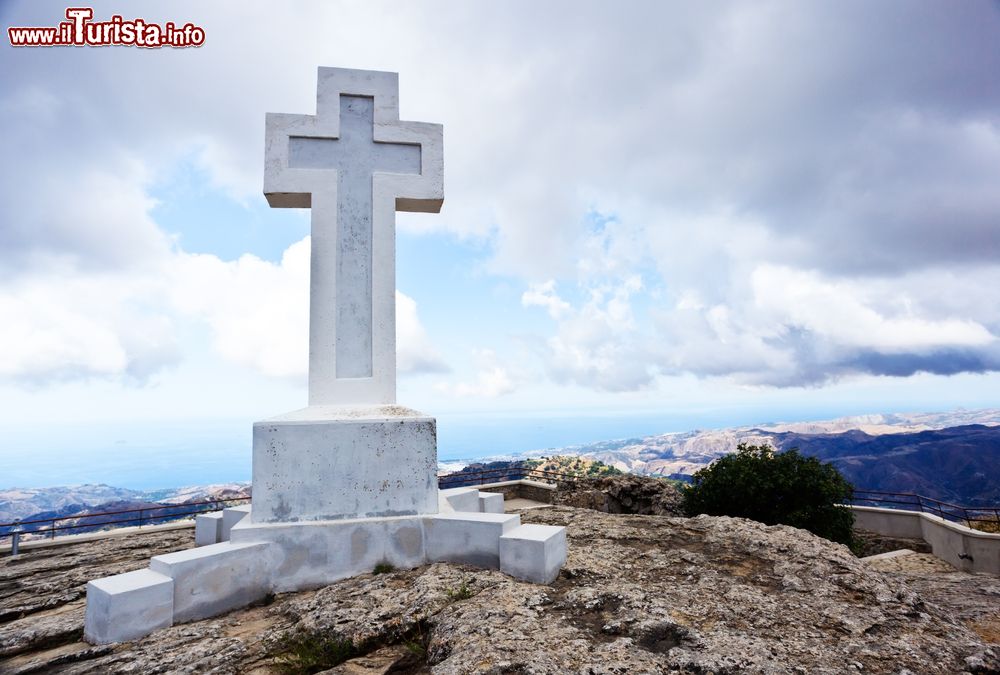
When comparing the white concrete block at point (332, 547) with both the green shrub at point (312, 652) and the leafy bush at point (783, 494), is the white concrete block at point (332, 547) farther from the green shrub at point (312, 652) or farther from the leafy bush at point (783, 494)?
the leafy bush at point (783, 494)

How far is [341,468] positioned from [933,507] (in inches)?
638

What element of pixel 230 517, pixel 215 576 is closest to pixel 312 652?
pixel 215 576

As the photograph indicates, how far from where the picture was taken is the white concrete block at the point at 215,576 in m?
4.27

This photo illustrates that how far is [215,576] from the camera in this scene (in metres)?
4.46

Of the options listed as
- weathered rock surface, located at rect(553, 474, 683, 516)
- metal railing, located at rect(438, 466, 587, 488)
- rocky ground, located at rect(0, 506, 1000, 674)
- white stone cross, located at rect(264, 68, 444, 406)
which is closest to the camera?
rocky ground, located at rect(0, 506, 1000, 674)

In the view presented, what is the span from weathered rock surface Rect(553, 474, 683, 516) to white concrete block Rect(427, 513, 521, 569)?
7.04 m

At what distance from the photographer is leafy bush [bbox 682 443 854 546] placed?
10.1m

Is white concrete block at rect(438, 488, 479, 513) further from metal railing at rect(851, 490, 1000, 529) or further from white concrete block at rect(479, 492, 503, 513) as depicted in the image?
metal railing at rect(851, 490, 1000, 529)

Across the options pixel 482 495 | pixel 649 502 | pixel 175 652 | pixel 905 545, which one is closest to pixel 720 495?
pixel 649 502

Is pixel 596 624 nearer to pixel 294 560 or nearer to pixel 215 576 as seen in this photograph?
pixel 294 560

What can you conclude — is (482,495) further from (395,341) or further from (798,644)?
(798,644)

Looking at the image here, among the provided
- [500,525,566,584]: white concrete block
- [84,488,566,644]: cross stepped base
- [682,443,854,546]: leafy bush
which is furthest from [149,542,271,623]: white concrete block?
[682,443,854,546]: leafy bush

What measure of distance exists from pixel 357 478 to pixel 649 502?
8.25m

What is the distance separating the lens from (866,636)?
3377 millimetres
